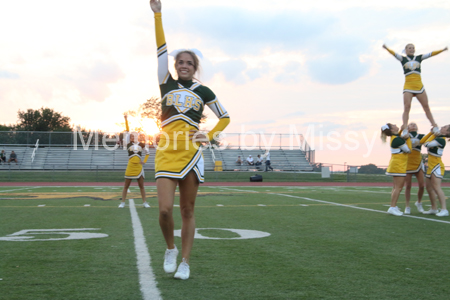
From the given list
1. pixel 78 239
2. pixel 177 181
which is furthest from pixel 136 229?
pixel 177 181

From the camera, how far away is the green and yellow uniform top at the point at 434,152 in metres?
8.54

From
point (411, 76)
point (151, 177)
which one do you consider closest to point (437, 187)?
point (411, 76)

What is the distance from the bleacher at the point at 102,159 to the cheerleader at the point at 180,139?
101ft

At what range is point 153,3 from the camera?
13.1 feet

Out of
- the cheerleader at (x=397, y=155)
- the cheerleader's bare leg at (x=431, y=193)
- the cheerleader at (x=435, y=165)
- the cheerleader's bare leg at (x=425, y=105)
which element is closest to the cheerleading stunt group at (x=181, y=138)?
the cheerleader's bare leg at (x=425, y=105)

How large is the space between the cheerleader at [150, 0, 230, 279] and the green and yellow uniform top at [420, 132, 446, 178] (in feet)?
19.6

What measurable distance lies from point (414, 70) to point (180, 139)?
5603 millimetres

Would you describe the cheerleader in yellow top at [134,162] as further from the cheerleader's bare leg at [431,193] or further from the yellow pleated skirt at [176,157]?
the yellow pleated skirt at [176,157]

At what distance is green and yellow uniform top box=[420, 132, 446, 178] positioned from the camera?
8.54 metres

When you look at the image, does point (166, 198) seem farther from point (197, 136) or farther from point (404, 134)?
point (404, 134)

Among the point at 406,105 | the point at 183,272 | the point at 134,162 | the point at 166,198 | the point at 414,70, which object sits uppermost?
the point at 414,70

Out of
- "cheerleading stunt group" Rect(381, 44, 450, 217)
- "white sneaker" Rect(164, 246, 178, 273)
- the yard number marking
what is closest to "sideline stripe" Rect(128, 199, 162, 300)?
"white sneaker" Rect(164, 246, 178, 273)

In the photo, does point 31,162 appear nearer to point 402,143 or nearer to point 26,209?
point 26,209

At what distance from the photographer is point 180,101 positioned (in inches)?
151
